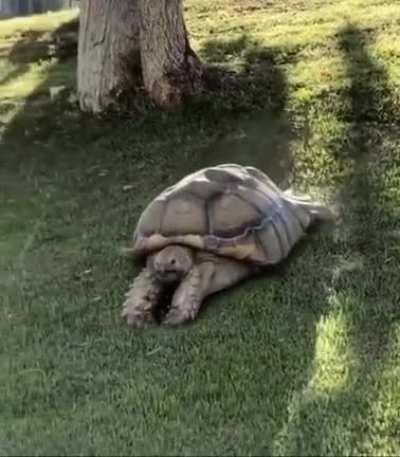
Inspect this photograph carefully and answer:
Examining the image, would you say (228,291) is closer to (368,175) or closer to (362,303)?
(362,303)

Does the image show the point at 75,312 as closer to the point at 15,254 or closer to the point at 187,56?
the point at 15,254

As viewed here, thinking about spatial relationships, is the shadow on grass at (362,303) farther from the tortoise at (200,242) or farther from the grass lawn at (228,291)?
the tortoise at (200,242)

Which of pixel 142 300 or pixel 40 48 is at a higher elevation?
pixel 142 300

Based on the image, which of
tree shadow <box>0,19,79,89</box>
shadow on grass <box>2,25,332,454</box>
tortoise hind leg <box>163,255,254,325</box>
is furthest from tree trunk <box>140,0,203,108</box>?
tortoise hind leg <box>163,255,254,325</box>

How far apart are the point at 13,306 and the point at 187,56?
4.03 meters

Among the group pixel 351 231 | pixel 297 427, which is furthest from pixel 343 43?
pixel 297 427

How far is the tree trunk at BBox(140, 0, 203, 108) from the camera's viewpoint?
8586 millimetres

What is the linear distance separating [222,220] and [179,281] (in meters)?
0.37

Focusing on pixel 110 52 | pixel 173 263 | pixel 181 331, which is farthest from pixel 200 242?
pixel 110 52

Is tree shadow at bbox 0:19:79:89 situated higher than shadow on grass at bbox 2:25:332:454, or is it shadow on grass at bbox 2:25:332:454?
shadow on grass at bbox 2:25:332:454

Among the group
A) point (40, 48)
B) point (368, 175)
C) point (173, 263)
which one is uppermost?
point (173, 263)

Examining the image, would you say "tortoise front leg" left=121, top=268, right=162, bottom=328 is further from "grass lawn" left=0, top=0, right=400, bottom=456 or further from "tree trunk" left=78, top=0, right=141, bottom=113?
"tree trunk" left=78, top=0, right=141, bottom=113

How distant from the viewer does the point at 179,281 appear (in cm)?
522

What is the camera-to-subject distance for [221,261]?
5332mm
